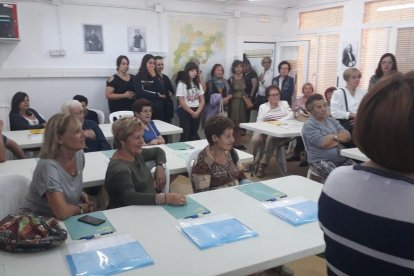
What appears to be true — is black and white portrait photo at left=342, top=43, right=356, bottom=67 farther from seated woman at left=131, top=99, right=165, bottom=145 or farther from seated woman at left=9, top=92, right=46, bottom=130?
seated woman at left=9, top=92, right=46, bottom=130

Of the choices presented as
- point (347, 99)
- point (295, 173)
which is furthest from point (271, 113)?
point (347, 99)

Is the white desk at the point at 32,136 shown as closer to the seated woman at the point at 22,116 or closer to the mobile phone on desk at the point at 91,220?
the seated woman at the point at 22,116

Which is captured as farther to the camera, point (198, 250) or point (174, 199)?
point (174, 199)

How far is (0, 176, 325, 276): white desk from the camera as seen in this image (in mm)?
1327

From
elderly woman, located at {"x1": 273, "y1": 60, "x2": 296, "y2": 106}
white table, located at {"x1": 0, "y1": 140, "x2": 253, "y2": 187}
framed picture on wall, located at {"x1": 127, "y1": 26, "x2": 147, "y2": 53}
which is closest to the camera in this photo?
white table, located at {"x1": 0, "y1": 140, "x2": 253, "y2": 187}

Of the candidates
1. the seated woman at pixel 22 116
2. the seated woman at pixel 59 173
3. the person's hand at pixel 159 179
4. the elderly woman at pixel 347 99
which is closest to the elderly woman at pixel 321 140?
the elderly woman at pixel 347 99

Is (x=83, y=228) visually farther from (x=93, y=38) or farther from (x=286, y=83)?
(x=286, y=83)

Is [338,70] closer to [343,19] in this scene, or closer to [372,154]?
[343,19]

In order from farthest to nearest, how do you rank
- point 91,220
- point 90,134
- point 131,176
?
1. point 90,134
2. point 131,176
3. point 91,220

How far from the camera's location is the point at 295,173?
5031 millimetres

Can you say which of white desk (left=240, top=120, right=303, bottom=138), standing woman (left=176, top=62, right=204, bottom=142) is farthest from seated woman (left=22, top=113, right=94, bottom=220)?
standing woman (left=176, top=62, right=204, bottom=142)

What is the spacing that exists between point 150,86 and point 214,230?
4079mm

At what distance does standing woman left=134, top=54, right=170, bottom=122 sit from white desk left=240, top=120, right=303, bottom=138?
153cm

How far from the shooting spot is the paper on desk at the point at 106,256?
1.32 m
